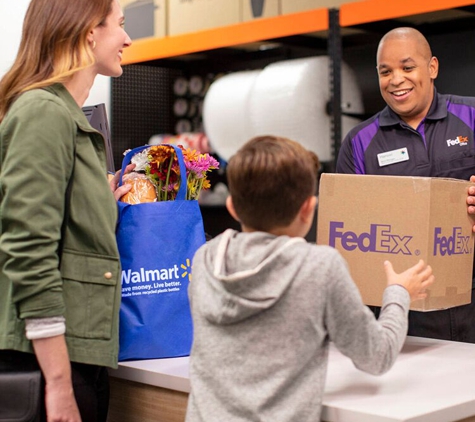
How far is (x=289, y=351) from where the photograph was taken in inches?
47.5

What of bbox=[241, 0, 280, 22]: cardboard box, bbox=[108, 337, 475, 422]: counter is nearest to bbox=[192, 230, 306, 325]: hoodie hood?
bbox=[108, 337, 475, 422]: counter

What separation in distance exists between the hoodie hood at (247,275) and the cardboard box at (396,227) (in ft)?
1.72

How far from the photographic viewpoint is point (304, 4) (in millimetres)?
3377

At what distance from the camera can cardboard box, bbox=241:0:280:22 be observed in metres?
3.47

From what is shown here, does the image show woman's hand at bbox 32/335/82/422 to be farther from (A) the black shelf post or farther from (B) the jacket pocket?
(A) the black shelf post

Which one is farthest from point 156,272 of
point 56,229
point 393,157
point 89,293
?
point 393,157

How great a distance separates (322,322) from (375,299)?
1.72 ft

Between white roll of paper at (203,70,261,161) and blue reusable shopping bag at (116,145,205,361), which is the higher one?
white roll of paper at (203,70,261,161)

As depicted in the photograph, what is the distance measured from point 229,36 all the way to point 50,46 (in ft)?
7.37

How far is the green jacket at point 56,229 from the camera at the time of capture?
134 cm

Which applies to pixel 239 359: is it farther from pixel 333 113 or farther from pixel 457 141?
pixel 333 113

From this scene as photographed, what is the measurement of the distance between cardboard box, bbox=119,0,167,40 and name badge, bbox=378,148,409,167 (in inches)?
75.4

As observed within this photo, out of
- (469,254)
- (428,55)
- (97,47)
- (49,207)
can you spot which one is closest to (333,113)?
(428,55)

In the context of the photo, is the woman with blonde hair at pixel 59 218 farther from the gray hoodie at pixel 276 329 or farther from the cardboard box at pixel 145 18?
the cardboard box at pixel 145 18
